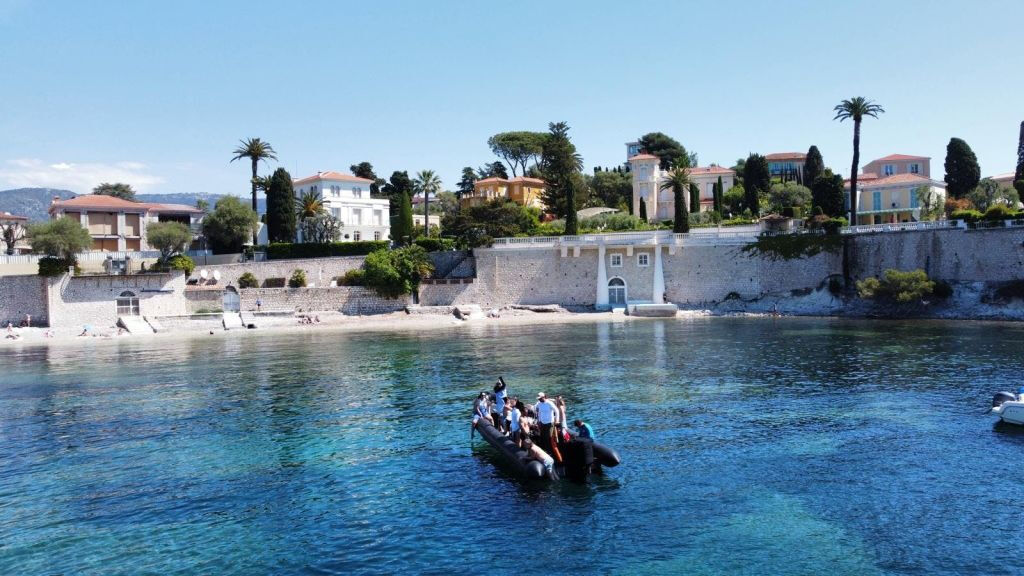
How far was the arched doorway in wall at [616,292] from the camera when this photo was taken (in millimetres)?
58031

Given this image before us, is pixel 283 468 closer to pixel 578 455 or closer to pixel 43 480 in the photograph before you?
pixel 43 480

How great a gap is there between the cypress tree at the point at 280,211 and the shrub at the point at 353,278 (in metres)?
9.22

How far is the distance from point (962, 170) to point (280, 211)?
60.4 meters

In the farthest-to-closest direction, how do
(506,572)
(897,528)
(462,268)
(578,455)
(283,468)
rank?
(462,268) → (283,468) → (578,455) → (897,528) → (506,572)

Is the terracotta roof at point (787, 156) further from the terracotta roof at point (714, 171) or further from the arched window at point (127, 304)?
the arched window at point (127, 304)

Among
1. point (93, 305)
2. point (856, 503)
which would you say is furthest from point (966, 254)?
point (93, 305)

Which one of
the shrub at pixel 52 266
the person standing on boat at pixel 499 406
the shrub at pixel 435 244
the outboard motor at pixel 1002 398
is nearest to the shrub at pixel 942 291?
the outboard motor at pixel 1002 398

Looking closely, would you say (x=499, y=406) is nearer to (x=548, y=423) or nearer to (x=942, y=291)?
(x=548, y=423)

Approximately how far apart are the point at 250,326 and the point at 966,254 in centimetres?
4846

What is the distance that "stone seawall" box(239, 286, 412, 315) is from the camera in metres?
57.5

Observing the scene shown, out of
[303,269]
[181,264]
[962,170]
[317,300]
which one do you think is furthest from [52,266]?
[962,170]

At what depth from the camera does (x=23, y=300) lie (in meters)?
52.8

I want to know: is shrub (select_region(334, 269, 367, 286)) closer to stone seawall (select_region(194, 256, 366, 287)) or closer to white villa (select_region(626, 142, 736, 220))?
stone seawall (select_region(194, 256, 366, 287))

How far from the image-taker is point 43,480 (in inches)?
696
